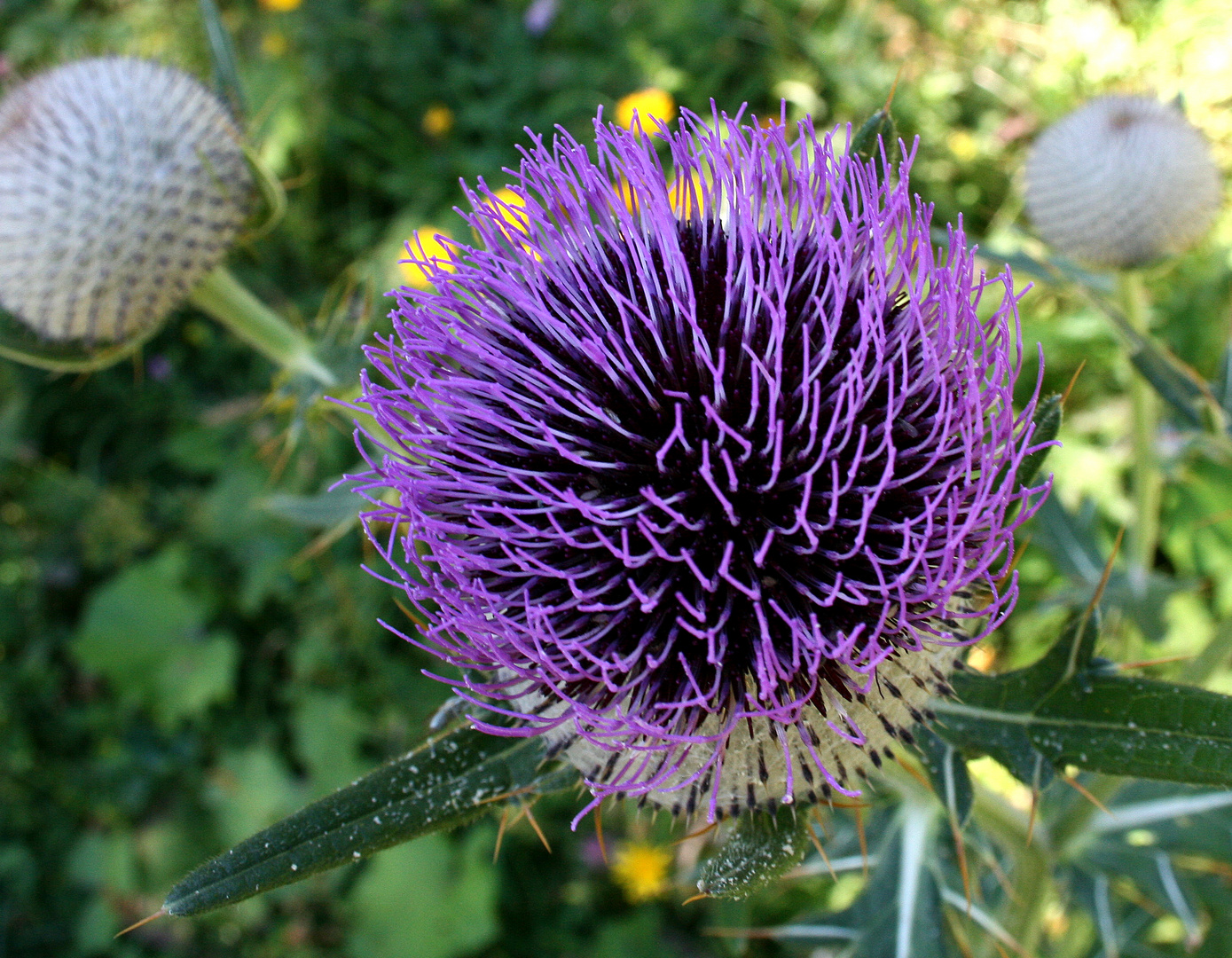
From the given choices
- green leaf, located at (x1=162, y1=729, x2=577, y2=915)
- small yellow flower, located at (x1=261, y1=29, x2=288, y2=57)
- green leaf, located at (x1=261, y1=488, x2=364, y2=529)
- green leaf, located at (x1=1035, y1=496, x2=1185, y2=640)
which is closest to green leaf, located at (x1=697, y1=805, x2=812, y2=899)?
green leaf, located at (x1=162, y1=729, x2=577, y2=915)

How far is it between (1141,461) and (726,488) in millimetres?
1876

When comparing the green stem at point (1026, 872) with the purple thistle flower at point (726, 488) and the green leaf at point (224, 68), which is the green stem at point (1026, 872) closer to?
the purple thistle flower at point (726, 488)

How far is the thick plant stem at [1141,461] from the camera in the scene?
2.71m

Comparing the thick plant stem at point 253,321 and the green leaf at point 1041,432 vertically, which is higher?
the thick plant stem at point 253,321

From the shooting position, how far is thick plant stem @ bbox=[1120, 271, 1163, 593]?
2.71m

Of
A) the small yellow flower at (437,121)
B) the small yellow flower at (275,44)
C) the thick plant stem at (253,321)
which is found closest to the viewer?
the thick plant stem at (253,321)

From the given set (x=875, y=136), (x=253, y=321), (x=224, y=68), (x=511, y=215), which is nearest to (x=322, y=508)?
(x=253, y=321)

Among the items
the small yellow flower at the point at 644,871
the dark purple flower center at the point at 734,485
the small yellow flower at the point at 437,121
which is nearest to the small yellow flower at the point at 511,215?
the dark purple flower center at the point at 734,485

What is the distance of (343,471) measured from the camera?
13.9ft

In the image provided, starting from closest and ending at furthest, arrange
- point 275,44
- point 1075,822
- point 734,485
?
point 734,485
point 1075,822
point 275,44

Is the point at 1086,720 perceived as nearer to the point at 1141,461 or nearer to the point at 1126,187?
the point at 1141,461

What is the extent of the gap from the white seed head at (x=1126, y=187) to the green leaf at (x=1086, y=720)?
1642 mm

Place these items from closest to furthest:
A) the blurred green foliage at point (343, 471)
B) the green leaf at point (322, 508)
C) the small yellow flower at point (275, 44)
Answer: the green leaf at point (322, 508), the blurred green foliage at point (343, 471), the small yellow flower at point (275, 44)

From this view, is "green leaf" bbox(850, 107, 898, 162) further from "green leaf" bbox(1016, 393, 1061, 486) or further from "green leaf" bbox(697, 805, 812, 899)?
"green leaf" bbox(697, 805, 812, 899)
